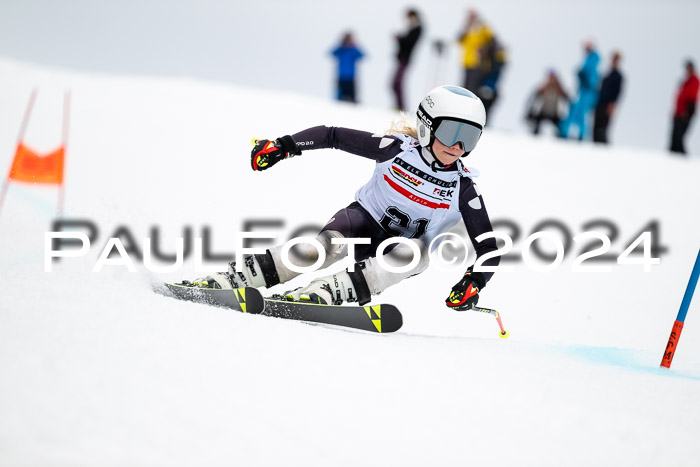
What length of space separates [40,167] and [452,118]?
3265 mm

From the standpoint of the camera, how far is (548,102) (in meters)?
12.4

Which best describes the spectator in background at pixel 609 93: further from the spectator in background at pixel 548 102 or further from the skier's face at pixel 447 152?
the skier's face at pixel 447 152

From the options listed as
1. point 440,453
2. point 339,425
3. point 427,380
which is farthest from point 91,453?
point 427,380

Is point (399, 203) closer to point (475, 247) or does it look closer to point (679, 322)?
point (475, 247)

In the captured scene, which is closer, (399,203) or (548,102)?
(399,203)

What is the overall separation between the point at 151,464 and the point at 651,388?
252cm

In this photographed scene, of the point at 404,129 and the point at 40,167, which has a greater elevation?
the point at 404,129

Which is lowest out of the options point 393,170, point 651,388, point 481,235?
point 651,388

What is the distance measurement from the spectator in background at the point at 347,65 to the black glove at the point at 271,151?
27.9 feet

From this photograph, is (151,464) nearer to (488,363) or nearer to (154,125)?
(488,363)

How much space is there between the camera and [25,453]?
1.84 meters

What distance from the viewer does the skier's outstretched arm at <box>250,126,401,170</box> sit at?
13.5 feet

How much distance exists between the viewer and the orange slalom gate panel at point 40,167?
514 cm

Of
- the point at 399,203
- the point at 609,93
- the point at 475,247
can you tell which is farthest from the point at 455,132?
the point at 609,93
